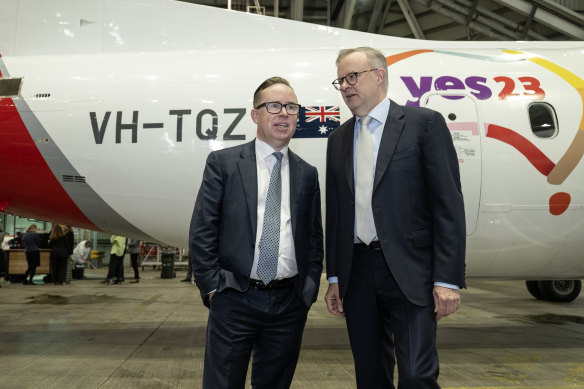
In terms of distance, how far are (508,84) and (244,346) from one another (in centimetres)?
414

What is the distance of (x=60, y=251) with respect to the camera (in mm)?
14070

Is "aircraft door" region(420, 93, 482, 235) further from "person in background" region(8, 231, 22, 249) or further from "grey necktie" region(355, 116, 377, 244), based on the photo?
"person in background" region(8, 231, 22, 249)

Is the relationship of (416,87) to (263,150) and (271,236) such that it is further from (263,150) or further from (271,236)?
(271,236)

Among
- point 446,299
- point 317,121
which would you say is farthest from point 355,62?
point 317,121

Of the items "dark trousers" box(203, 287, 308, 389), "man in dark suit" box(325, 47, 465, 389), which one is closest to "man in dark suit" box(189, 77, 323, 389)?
"dark trousers" box(203, 287, 308, 389)

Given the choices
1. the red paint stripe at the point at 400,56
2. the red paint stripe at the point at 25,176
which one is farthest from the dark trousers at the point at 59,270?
the red paint stripe at the point at 400,56

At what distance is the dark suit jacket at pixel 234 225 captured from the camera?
259 centimetres

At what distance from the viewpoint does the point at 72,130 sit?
5.12 metres

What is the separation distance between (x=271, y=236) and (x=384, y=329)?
0.86 metres

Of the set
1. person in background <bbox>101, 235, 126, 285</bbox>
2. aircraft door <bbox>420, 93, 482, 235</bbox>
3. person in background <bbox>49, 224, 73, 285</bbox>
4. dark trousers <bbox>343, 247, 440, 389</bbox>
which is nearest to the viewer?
dark trousers <bbox>343, 247, 440, 389</bbox>

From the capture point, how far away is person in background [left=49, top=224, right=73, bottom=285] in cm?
1388

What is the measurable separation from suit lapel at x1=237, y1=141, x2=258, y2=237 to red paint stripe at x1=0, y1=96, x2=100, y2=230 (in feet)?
11.0

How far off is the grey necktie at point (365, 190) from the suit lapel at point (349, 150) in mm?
38

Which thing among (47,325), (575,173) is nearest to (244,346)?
(575,173)
